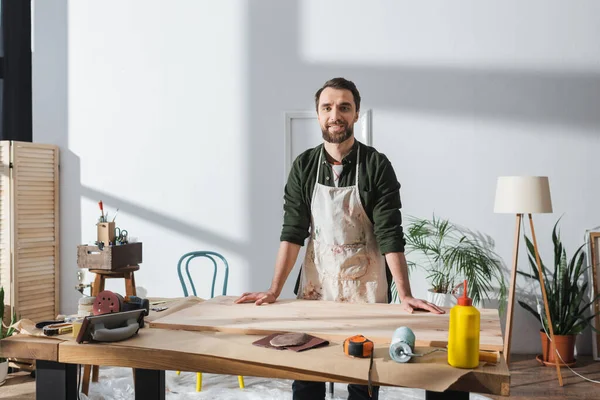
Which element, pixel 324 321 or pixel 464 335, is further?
pixel 324 321

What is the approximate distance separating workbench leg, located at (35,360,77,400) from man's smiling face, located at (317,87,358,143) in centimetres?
130

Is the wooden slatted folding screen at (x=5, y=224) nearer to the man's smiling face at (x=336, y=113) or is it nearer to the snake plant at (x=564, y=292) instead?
the man's smiling face at (x=336, y=113)

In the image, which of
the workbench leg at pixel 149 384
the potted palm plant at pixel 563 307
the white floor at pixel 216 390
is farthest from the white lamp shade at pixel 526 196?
the workbench leg at pixel 149 384

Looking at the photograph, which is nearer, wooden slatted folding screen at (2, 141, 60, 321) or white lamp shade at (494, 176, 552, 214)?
white lamp shade at (494, 176, 552, 214)

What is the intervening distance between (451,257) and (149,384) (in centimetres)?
286

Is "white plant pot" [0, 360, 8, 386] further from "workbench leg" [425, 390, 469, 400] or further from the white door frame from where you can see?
"workbench leg" [425, 390, 469, 400]

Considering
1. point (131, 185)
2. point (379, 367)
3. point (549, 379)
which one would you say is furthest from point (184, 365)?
point (131, 185)

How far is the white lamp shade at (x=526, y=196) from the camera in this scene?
143 inches

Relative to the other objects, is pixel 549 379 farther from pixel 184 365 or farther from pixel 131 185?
pixel 131 185

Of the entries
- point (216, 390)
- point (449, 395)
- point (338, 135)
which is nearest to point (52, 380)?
point (449, 395)

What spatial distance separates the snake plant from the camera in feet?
13.5

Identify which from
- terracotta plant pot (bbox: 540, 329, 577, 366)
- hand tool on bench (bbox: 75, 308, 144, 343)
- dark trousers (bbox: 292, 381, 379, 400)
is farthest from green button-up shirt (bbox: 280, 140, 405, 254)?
terracotta plant pot (bbox: 540, 329, 577, 366)

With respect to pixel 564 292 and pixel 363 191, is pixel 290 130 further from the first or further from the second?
pixel 564 292

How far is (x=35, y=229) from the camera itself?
4.70 meters
